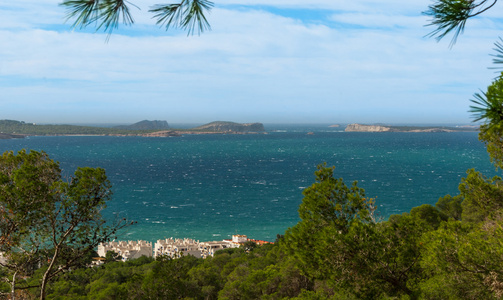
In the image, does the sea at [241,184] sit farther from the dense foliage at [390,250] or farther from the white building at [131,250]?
the dense foliage at [390,250]

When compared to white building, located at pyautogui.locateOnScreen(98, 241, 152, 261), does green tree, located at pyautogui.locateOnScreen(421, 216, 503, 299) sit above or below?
above

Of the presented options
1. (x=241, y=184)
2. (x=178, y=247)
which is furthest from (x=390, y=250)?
(x=241, y=184)

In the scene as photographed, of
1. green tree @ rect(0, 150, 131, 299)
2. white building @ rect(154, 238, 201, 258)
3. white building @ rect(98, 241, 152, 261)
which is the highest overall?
green tree @ rect(0, 150, 131, 299)

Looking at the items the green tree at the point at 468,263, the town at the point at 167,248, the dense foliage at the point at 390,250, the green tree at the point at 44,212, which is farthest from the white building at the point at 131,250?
the green tree at the point at 468,263

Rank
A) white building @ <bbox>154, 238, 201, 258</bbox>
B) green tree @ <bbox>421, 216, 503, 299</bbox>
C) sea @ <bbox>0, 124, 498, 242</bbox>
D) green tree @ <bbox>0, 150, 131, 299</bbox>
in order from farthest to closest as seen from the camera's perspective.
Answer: sea @ <bbox>0, 124, 498, 242</bbox> < white building @ <bbox>154, 238, 201, 258</bbox> < green tree @ <bbox>0, 150, 131, 299</bbox> < green tree @ <bbox>421, 216, 503, 299</bbox>

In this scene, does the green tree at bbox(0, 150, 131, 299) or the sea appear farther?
the sea

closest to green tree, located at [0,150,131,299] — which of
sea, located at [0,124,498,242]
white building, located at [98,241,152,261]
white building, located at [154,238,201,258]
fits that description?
sea, located at [0,124,498,242]

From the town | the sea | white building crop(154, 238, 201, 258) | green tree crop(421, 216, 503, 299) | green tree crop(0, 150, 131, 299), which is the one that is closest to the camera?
green tree crop(421, 216, 503, 299)

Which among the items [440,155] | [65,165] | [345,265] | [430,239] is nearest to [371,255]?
[345,265]

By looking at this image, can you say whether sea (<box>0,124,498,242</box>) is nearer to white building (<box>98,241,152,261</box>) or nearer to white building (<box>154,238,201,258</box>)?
white building (<box>98,241,152,261</box>)

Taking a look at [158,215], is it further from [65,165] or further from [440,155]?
[440,155]

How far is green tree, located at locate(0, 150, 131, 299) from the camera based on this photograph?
26.0 feet

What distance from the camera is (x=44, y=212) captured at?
813 centimetres

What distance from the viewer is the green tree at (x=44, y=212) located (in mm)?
7938
